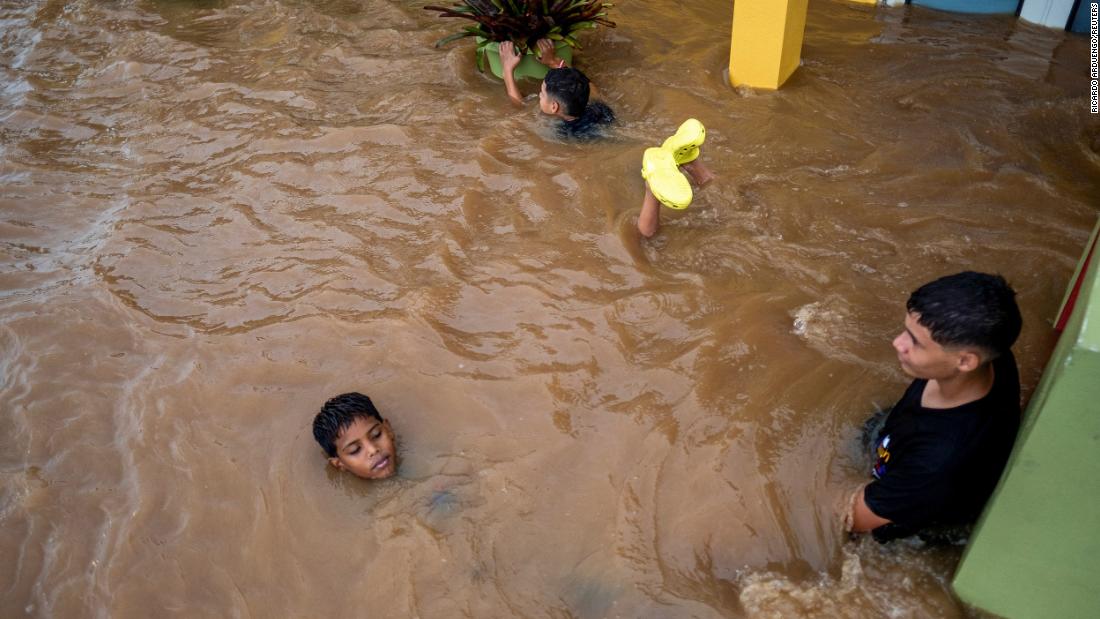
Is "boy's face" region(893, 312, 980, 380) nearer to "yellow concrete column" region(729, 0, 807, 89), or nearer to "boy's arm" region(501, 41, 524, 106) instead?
"yellow concrete column" region(729, 0, 807, 89)

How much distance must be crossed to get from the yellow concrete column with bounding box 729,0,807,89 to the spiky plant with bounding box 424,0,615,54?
1.00m

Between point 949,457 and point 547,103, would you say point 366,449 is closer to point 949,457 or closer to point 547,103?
point 949,457

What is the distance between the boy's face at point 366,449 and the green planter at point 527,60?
318 cm

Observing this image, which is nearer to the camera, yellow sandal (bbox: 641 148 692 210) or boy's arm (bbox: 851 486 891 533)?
boy's arm (bbox: 851 486 891 533)

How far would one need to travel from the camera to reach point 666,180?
3.77 meters

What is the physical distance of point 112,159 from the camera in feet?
17.0

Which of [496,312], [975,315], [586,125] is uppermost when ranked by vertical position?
[975,315]

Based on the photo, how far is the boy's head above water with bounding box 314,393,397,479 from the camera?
125 inches

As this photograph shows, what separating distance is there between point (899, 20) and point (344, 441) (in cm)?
512

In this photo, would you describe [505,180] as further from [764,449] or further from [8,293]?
[8,293]

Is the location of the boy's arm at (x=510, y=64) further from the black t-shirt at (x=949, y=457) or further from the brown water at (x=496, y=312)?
the black t-shirt at (x=949, y=457)

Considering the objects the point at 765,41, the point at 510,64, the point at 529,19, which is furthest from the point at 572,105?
the point at 765,41

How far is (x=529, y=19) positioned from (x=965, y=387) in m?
3.90

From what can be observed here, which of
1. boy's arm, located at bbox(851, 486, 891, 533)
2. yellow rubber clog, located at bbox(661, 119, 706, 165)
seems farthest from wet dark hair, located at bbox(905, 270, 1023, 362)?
yellow rubber clog, located at bbox(661, 119, 706, 165)
